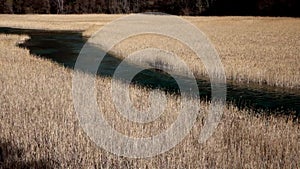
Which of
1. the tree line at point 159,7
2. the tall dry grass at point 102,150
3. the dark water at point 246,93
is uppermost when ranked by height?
the tree line at point 159,7

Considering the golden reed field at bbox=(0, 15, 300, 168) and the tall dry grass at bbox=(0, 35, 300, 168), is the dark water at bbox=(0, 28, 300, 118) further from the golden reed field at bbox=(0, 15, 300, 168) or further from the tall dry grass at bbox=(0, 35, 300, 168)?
the tall dry grass at bbox=(0, 35, 300, 168)

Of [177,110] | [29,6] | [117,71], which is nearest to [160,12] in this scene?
[29,6]

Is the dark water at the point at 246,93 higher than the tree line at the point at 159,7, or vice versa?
the tree line at the point at 159,7

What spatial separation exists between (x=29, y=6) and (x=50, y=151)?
91654mm

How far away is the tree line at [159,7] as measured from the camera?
2522 inches

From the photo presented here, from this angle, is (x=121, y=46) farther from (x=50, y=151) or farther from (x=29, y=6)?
(x=29, y=6)

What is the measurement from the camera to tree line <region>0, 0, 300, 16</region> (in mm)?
64062

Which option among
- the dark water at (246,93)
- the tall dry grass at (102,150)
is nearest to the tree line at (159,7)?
the dark water at (246,93)

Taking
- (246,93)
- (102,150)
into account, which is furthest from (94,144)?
(246,93)

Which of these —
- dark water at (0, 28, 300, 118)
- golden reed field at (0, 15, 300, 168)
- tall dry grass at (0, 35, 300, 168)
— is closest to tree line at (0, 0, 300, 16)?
dark water at (0, 28, 300, 118)

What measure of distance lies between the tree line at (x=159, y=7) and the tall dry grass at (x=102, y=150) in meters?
54.4

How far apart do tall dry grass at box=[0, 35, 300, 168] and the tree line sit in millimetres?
54410

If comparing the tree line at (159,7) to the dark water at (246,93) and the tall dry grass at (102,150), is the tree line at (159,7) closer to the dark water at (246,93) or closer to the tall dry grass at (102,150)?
the dark water at (246,93)

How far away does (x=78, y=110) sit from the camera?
9.64m
